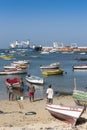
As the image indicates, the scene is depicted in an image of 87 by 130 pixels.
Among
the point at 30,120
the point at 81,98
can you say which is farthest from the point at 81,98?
the point at 30,120

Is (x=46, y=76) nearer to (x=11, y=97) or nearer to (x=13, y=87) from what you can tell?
(x=13, y=87)

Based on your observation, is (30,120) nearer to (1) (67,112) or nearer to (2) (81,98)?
(1) (67,112)

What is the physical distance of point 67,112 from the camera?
850 inches

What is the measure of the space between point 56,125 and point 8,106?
9745mm

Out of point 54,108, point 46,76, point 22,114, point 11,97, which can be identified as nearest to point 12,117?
point 22,114

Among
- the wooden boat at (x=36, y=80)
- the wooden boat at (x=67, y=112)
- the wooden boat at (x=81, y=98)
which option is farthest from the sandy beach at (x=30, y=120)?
the wooden boat at (x=36, y=80)

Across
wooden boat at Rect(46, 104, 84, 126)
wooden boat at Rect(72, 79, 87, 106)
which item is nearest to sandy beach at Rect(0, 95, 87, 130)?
wooden boat at Rect(46, 104, 84, 126)

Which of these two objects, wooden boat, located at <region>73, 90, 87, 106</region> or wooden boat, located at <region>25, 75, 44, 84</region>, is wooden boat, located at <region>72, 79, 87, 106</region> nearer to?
wooden boat, located at <region>73, 90, 87, 106</region>

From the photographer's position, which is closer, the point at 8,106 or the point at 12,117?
the point at 12,117

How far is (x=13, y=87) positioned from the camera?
43.9m

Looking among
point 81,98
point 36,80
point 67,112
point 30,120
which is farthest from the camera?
point 36,80

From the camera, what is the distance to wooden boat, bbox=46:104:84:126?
21047mm

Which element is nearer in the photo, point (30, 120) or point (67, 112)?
point (67, 112)

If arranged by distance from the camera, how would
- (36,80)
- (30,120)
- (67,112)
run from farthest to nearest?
(36,80) < (30,120) < (67,112)
